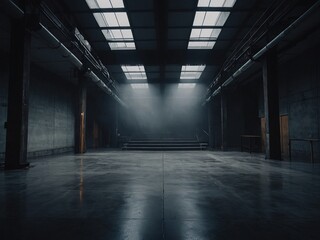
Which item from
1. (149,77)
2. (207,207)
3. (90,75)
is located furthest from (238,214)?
(149,77)

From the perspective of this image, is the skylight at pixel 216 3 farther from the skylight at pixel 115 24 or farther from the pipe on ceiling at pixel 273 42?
the skylight at pixel 115 24

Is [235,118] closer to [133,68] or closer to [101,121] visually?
[133,68]

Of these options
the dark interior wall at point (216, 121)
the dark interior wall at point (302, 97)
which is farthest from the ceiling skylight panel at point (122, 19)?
the dark interior wall at point (216, 121)

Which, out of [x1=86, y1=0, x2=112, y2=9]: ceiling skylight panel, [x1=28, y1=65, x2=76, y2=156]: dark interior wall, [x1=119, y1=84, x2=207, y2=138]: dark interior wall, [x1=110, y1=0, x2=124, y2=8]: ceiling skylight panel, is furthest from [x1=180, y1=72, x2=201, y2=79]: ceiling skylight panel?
[x1=86, y1=0, x2=112, y2=9]: ceiling skylight panel

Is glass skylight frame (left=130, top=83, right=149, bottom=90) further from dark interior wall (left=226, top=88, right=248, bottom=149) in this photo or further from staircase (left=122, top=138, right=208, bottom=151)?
dark interior wall (left=226, top=88, right=248, bottom=149)

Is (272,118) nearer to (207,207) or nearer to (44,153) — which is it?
(207,207)

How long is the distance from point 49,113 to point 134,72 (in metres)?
6.32

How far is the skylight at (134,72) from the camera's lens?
1487 centimetres

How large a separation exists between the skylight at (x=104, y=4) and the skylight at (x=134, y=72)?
6538 mm

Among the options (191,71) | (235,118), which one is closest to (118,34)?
(191,71)

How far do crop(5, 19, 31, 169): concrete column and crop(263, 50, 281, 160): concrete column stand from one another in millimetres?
9596

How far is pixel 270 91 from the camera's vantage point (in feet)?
33.2

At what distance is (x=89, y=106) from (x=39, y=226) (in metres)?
20.5

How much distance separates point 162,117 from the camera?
2731cm
